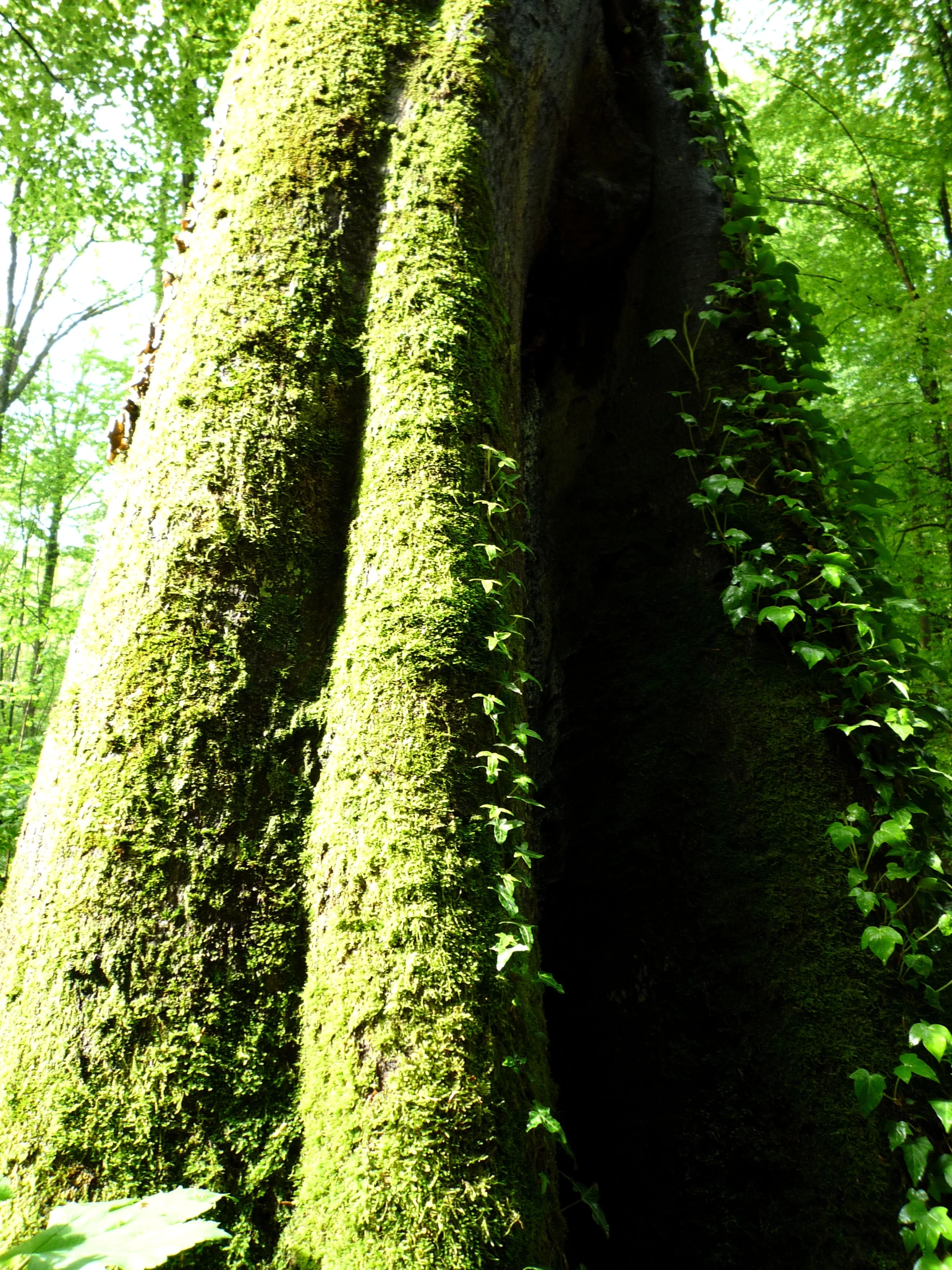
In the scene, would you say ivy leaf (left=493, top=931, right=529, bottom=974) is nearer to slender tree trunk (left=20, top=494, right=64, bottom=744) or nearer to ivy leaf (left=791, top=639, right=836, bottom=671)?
ivy leaf (left=791, top=639, right=836, bottom=671)

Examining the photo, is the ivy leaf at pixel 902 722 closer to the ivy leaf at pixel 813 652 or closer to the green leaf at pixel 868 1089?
the ivy leaf at pixel 813 652

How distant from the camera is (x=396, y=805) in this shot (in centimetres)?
155

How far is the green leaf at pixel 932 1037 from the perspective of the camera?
1.71 metres

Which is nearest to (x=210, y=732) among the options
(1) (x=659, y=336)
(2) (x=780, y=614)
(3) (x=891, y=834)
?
(2) (x=780, y=614)

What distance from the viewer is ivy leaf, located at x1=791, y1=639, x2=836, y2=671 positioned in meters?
2.22

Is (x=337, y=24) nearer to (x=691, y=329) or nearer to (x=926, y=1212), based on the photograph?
(x=691, y=329)

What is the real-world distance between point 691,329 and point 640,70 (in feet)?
6.26

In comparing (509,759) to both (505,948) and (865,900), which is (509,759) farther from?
(865,900)

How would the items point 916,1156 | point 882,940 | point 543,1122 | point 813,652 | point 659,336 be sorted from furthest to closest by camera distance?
point 659,336, point 813,652, point 882,940, point 916,1156, point 543,1122

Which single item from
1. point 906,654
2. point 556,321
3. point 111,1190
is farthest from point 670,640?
point 111,1190

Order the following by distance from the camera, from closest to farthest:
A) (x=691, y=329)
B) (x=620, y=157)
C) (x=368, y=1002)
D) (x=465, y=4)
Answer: (x=368, y=1002), (x=465, y=4), (x=691, y=329), (x=620, y=157)

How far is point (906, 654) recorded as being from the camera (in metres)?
2.34

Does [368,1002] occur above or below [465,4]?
below

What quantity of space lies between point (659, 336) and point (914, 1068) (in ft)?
8.71
